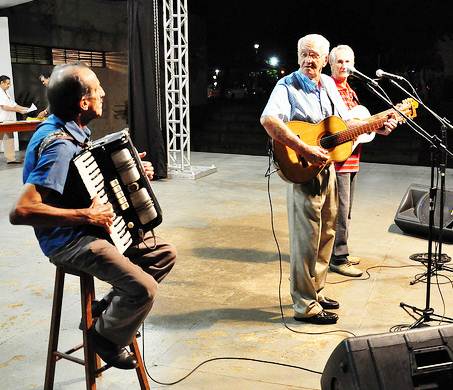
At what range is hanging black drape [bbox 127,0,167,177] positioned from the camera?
311 inches

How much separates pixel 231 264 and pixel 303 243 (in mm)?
1317

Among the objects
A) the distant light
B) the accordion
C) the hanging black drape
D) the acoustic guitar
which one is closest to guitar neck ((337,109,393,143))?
the acoustic guitar

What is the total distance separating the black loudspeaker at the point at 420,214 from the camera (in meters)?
5.09

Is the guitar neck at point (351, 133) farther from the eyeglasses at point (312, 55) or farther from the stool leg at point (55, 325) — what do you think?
the stool leg at point (55, 325)

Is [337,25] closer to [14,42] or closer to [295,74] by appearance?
[14,42]

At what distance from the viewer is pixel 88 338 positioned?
94.5 inches

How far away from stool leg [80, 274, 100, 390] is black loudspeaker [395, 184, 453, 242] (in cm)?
361

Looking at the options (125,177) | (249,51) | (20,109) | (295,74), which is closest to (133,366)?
(125,177)

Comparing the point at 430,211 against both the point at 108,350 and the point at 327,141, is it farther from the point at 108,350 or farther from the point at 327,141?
the point at 108,350

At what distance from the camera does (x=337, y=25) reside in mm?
18250

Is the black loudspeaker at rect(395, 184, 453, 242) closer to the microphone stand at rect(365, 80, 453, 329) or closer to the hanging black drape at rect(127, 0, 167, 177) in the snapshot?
the microphone stand at rect(365, 80, 453, 329)

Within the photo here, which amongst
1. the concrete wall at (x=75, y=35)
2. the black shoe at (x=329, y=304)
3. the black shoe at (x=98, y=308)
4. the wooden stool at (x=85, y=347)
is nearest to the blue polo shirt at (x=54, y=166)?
the wooden stool at (x=85, y=347)

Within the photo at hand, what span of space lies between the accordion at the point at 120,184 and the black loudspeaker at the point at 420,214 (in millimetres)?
3483

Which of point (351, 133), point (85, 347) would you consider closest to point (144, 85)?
point (351, 133)
